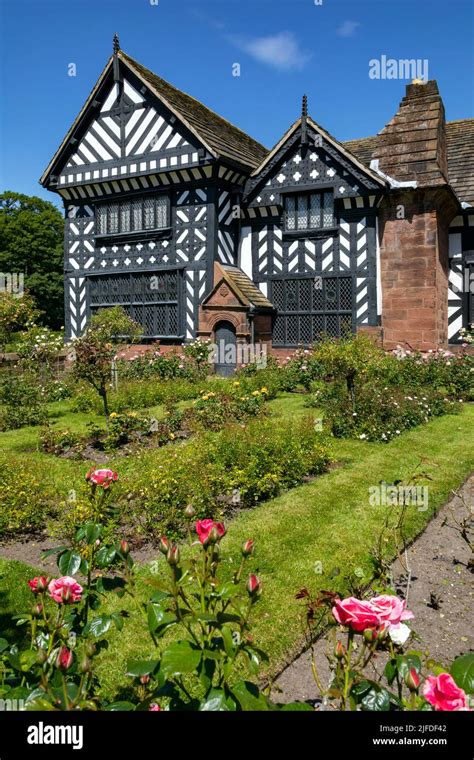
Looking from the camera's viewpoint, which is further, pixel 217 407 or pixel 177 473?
pixel 217 407

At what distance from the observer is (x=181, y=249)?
18.6 meters

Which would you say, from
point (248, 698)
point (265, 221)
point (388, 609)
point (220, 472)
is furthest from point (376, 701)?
point (265, 221)

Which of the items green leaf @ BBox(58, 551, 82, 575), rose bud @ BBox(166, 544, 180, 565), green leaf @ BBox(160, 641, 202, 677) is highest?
rose bud @ BBox(166, 544, 180, 565)

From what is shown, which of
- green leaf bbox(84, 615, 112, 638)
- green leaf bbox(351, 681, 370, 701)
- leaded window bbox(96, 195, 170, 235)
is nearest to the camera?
green leaf bbox(351, 681, 370, 701)

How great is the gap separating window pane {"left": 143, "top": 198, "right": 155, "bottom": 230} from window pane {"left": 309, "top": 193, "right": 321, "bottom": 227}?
546cm

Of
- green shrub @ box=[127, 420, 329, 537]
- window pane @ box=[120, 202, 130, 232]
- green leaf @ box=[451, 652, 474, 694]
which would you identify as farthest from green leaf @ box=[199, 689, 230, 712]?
window pane @ box=[120, 202, 130, 232]

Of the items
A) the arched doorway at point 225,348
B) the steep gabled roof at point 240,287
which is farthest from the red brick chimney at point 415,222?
the arched doorway at point 225,348

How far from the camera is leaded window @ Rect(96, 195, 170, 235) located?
1894 cm

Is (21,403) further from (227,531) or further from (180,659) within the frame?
(180,659)

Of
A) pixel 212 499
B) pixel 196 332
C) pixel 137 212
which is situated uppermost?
pixel 137 212

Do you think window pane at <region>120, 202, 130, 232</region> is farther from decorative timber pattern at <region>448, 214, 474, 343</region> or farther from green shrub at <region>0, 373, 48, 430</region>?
decorative timber pattern at <region>448, 214, 474, 343</region>
